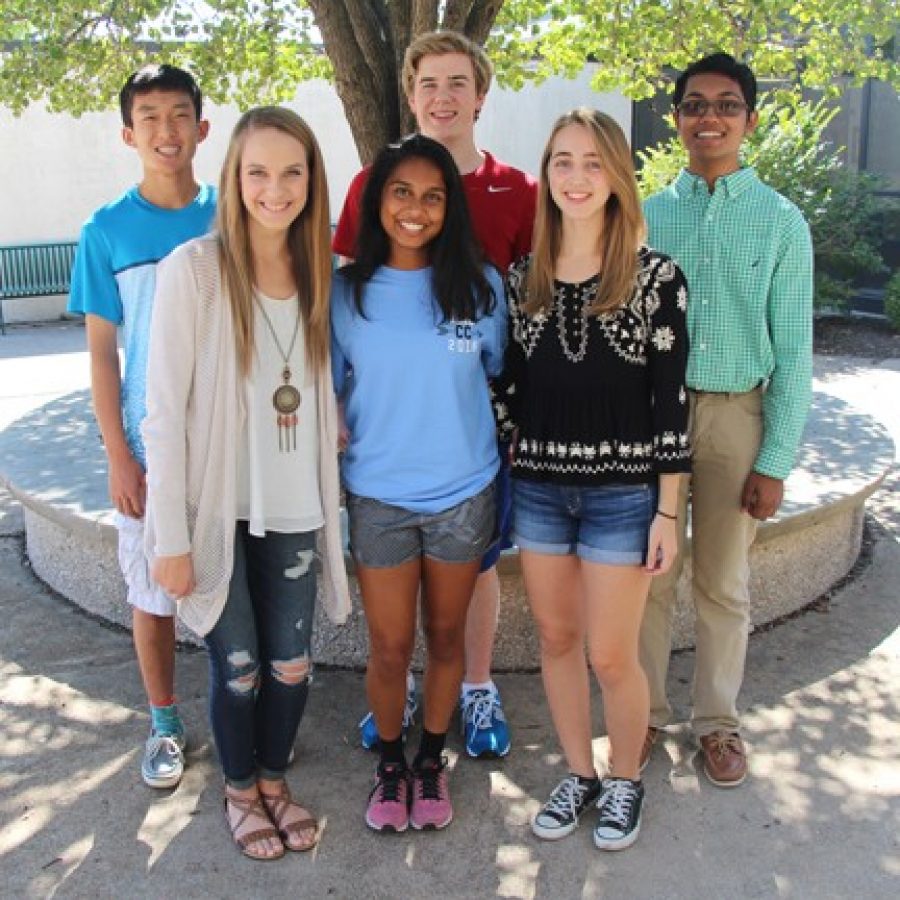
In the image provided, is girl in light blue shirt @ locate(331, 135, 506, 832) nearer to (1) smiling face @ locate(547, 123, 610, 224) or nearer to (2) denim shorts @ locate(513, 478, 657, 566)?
(2) denim shorts @ locate(513, 478, 657, 566)

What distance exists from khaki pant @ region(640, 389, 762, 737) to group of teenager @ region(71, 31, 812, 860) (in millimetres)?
12

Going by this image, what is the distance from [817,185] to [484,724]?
33.2 ft

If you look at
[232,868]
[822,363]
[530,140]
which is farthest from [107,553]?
[530,140]

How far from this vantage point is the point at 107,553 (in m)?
4.62

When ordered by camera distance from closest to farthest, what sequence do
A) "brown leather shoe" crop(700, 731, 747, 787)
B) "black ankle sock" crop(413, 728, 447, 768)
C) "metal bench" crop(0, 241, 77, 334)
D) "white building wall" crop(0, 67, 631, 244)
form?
1. "black ankle sock" crop(413, 728, 447, 768)
2. "brown leather shoe" crop(700, 731, 747, 787)
3. "metal bench" crop(0, 241, 77, 334)
4. "white building wall" crop(0, 67, 631, 244)

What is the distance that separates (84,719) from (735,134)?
292 cm

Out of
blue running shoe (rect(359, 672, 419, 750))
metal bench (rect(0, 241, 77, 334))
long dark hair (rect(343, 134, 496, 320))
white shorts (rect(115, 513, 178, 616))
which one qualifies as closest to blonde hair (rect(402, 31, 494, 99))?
long dark hair (rect(343, 134, 496, 320))

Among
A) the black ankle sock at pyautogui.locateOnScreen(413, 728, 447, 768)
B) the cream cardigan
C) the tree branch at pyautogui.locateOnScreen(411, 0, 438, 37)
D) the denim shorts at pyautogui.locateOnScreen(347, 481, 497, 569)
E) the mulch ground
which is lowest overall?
the mulch ground

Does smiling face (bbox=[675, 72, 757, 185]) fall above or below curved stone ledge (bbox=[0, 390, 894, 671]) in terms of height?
above

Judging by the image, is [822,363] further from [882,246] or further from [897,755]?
[897,755]

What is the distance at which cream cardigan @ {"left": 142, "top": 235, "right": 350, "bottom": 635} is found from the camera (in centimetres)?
269

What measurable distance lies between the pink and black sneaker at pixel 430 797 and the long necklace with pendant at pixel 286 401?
1103 mm

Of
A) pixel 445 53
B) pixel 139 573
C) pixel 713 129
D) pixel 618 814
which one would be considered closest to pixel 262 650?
pixel 139 573

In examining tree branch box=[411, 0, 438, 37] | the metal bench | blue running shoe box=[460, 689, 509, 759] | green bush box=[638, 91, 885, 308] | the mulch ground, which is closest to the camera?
blue running shoe box=[460, 689, 509, 759]
